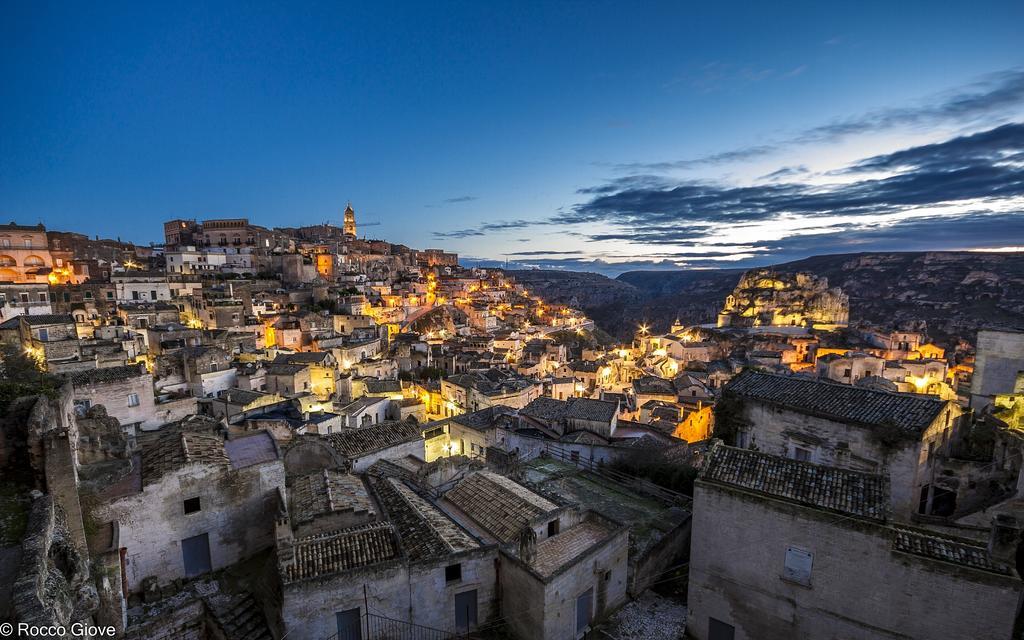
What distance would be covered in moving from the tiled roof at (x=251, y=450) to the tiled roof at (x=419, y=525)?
11.6 feet

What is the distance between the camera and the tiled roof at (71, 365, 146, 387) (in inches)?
806

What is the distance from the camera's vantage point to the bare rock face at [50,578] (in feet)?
17.8

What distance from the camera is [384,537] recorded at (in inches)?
450

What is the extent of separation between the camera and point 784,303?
298ft

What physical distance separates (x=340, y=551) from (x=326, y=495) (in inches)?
92.2

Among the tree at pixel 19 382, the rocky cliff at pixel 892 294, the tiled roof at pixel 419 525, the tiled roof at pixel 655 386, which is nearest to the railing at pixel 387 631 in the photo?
the tiled roof at pixel 419 525

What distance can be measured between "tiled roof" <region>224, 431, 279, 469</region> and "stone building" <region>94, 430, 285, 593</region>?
0.06m

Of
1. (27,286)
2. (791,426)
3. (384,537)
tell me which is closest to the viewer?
(384,537)

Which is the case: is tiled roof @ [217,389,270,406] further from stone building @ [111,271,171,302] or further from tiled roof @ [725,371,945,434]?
stone building @ [111,271,171,302]

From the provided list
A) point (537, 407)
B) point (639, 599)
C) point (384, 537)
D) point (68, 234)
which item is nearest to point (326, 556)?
point (384, 537)

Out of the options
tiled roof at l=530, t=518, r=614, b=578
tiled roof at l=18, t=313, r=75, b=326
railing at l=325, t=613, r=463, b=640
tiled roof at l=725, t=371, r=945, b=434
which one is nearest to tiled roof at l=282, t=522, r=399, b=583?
railing at l=325, t=613, r=463, b=640

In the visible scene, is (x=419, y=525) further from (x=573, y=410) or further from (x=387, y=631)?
(x=573, y=410)

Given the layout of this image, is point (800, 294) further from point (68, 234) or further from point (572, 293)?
point (68, 234)

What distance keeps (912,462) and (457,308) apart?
71.9 m
